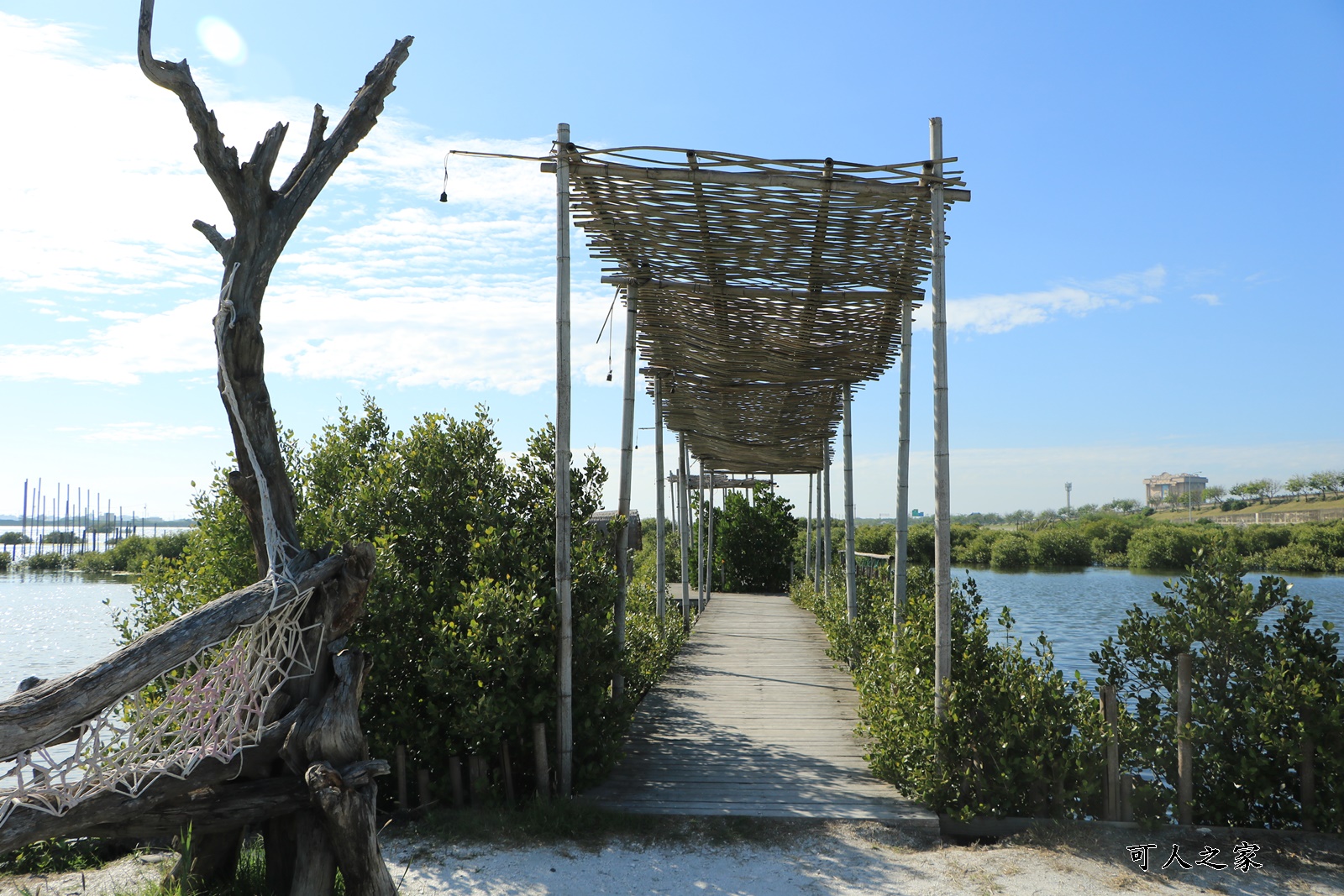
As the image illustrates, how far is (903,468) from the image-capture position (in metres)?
6.41

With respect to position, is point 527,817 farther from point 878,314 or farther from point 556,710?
point 878,314

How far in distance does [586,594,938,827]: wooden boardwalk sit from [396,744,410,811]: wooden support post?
1.02 meters

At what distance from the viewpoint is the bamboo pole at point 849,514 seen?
9.31 metres

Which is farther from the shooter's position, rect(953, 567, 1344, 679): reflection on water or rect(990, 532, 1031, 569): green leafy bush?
rect(990, 532, 1031, 569): green leafy bush

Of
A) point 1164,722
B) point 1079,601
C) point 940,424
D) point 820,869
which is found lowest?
point 1079,601

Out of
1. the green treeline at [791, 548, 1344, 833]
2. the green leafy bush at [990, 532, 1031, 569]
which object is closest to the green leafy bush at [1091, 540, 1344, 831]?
the green treeline at [791, 548, 1344, 833]

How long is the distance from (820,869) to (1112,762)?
5.52 feet

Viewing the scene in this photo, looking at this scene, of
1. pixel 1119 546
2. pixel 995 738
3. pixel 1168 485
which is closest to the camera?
pixel 995 738

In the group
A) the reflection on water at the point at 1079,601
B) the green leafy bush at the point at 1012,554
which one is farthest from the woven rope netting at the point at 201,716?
the green leafy bush at the point at 1012,554

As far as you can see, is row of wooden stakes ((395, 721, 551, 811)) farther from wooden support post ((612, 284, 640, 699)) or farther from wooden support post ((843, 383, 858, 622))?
wooden support post ((843, 383, 858, 622))

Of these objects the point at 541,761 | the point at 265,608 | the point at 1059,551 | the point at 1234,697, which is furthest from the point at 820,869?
the point at 1059,551

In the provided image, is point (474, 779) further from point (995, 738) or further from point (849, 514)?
point (849, 514)

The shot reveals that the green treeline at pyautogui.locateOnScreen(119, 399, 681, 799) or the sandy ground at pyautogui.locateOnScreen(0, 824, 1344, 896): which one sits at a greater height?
the green treeline at pyautogui.locateOnScreen(119, 399, 681, 799)

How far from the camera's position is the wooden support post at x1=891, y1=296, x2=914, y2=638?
6.34 m
